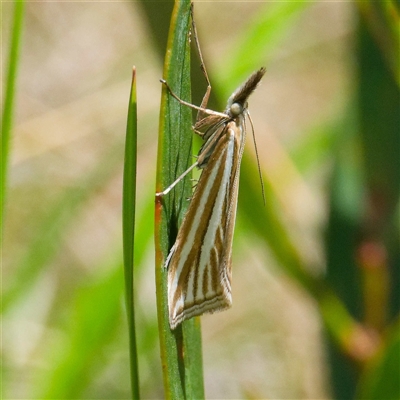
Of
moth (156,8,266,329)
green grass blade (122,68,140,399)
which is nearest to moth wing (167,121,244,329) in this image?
moth (156,8,266,329)

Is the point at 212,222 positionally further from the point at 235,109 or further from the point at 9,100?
the point at 9,100

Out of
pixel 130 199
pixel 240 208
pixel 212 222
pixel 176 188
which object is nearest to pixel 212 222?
pixel 212 222

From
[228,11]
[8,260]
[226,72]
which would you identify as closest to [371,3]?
[226,72]

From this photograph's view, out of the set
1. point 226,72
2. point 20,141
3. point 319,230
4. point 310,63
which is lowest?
point 319,230

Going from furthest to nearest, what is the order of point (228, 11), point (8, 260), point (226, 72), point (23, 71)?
point (228, 11), point (23, 71), point (8, 260), point (226, 72)

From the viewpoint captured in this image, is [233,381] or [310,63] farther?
[310,63]

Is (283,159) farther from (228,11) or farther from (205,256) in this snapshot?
(228,11)
